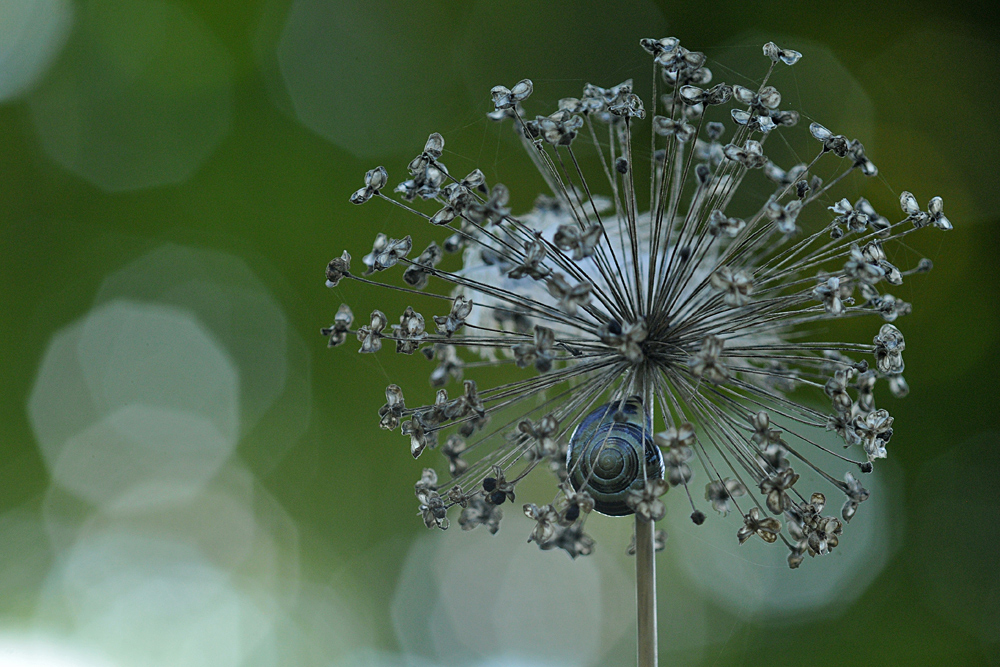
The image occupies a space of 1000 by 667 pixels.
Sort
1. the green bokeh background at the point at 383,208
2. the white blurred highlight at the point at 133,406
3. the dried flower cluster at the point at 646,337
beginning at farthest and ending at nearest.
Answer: the white blurred highlight at the point at 133,406 → the green bokeh background at the point at 383,208 → the dried flower cluster at the point at 646,337

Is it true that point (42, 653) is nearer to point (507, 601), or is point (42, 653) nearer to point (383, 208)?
point (507, 601)

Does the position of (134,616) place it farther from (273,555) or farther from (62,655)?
(273,555)

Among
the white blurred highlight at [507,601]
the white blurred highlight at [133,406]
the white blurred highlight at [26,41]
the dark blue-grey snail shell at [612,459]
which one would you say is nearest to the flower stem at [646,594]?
the dark blue-grey snail shell at [612,459]

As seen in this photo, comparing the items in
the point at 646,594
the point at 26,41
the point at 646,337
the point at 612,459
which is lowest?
the point at 646,594

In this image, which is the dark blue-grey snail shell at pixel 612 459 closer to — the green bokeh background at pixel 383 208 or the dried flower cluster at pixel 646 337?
the dried flower cluster at pixel 646 337

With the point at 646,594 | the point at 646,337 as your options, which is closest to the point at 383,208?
the point at 646,337

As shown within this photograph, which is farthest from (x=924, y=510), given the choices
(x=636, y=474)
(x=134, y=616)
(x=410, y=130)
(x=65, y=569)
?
(x=65, y=569)
